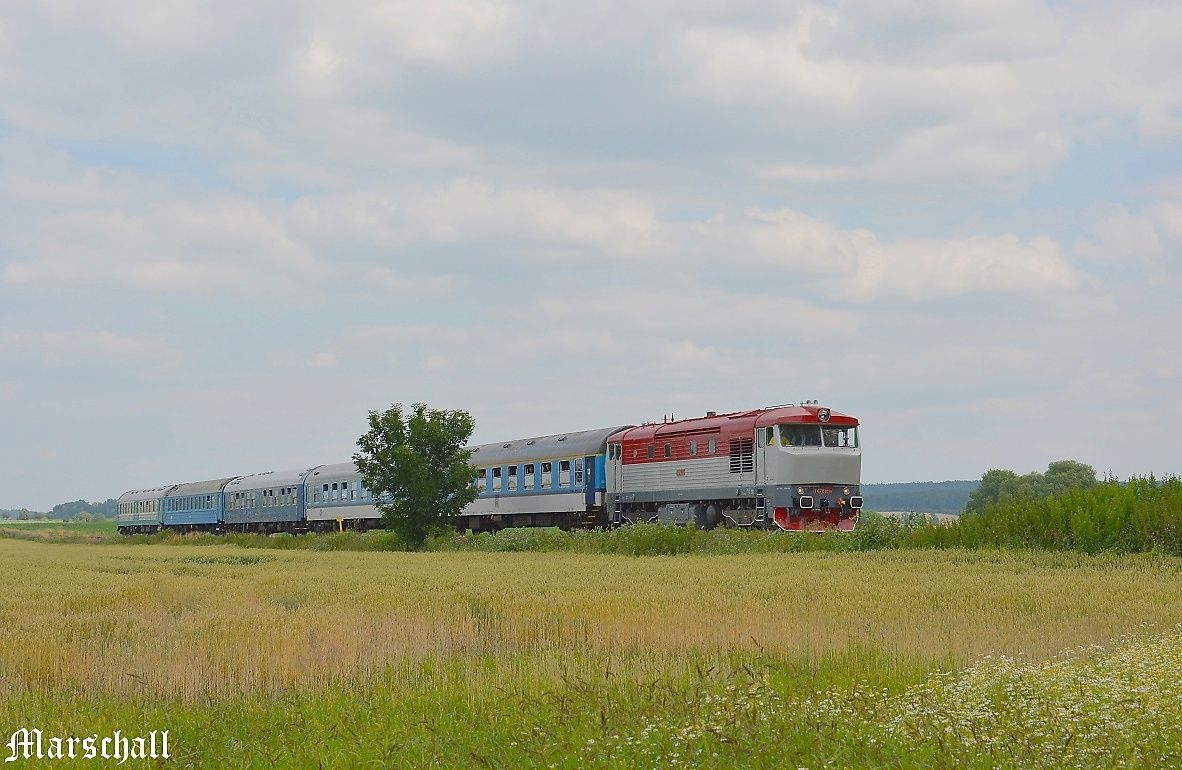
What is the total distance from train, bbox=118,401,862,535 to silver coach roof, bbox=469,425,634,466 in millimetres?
61

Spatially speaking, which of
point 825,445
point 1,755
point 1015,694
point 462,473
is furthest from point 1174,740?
point 462,473

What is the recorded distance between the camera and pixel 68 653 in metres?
→ 14.0

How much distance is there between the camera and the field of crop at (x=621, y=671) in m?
9.02

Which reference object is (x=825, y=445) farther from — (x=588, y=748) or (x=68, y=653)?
(x=588, y=748)

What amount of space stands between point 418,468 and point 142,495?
64175mm

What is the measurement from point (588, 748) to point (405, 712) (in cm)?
251

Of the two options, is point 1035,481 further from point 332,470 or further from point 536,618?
point 536,618

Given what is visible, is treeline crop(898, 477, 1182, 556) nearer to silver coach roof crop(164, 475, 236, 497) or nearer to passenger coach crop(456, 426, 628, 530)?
passenger coach crop(456, 426, 628, 530)

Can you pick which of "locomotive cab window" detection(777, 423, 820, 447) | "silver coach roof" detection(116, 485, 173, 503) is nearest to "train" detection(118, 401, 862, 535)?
"locomotive cab window" detection(777, 423, 820, 447)

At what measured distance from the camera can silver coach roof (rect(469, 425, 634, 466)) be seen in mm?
50469

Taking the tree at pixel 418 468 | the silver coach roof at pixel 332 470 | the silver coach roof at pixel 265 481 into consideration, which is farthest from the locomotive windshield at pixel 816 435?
the silver coach roof at pixel 265 481

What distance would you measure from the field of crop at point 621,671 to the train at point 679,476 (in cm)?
1669

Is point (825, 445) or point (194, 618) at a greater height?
point (825, 445)

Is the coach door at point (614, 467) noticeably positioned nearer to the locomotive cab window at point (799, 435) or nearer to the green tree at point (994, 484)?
the locomotive cab window at point (799, 435)
